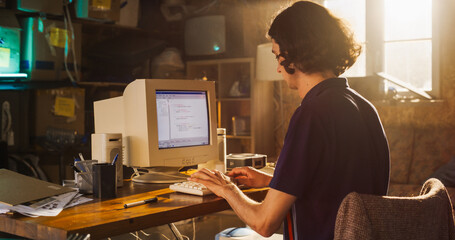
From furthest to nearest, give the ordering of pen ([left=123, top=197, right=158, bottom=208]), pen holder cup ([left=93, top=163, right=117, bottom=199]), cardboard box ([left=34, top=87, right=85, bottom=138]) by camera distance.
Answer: cardboard box ([left=34, top=87, right=85, bottom=138]) → pen holder cup ([left=93, top=163, right=117, bottom=199]) → pen ([left=123, top=197, right=158, bottom=208])

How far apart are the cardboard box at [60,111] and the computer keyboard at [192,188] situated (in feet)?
7.67

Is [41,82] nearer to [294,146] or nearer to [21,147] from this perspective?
[21,147]

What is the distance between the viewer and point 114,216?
1.46 m

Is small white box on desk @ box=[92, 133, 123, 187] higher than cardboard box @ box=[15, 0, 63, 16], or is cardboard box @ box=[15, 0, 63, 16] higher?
cardboard box @ box=[15, 0, 63, 16]

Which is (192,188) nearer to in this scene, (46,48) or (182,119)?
(182,119)

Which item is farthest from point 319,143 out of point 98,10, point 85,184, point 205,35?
point 205,35

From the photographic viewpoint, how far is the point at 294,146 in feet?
4.33

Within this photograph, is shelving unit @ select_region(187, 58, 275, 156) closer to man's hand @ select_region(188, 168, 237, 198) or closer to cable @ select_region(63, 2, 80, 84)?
cable @ select_region(63, 2, 80, 84)

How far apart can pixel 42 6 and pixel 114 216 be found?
2787mm

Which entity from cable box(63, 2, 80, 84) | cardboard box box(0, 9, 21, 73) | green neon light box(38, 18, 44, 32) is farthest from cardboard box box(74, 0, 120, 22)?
cardboard box box(0, 9, 21, 73)

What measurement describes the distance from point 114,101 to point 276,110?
9.88 feet

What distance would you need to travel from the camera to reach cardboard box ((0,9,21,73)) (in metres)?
3.56

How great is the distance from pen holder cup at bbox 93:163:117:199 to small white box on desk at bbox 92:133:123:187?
20cm

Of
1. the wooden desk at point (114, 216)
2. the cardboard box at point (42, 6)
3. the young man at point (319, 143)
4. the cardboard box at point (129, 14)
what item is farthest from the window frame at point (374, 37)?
the young man at point (319, 143)
